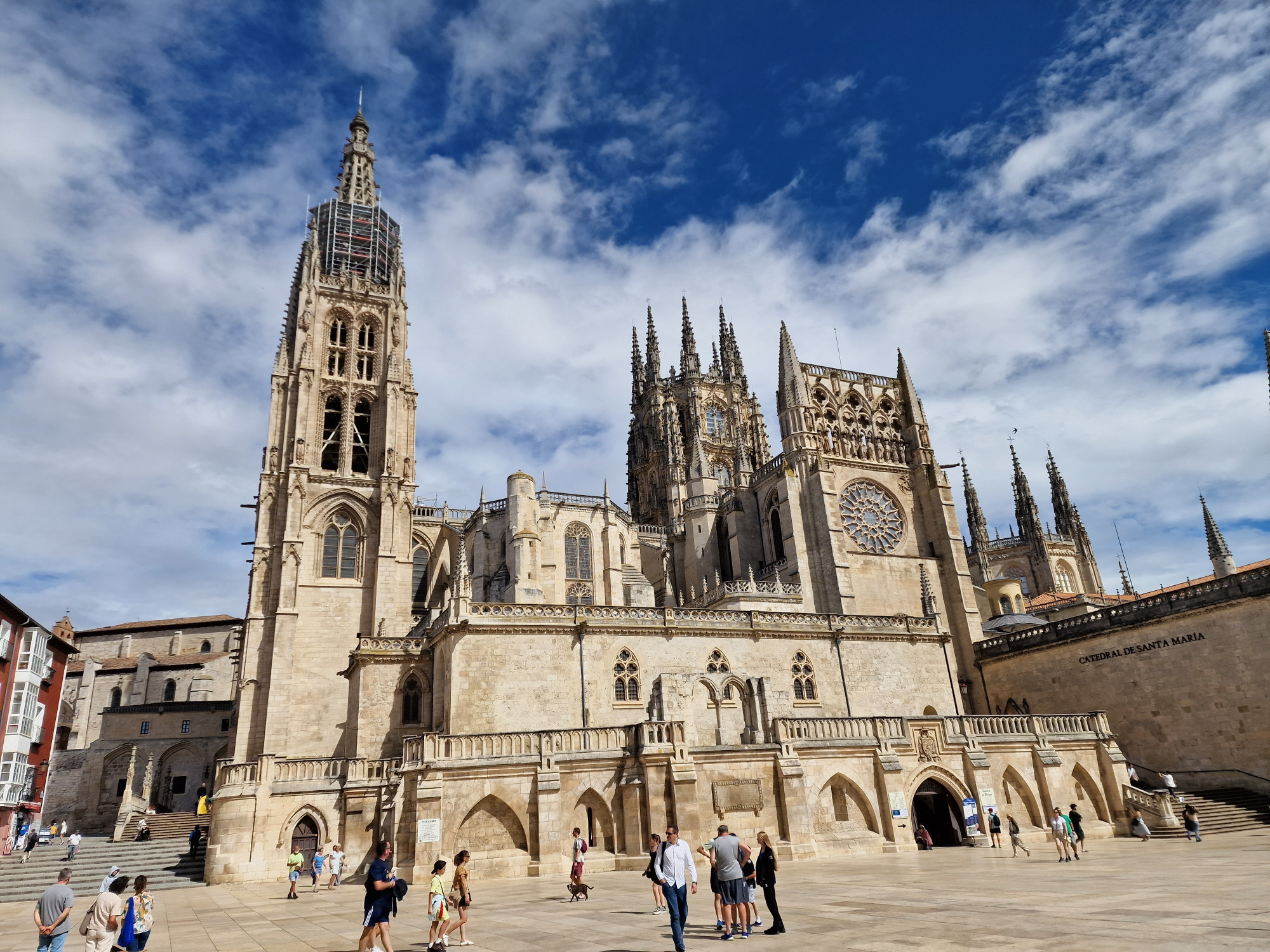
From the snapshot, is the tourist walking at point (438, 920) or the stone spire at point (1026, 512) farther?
the stone spire at point (1026, 512)

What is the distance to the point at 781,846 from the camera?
842 inches

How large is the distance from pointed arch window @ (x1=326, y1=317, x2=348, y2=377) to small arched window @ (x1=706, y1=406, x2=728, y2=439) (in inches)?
1280

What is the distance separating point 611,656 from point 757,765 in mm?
8566

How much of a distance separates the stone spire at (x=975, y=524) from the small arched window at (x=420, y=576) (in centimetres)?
4523

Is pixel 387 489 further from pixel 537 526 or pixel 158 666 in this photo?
pixel 158 666

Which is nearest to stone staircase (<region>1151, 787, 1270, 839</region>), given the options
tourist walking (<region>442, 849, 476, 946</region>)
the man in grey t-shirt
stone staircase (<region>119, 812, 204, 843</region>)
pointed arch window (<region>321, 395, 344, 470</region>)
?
the man in grey t-shirt

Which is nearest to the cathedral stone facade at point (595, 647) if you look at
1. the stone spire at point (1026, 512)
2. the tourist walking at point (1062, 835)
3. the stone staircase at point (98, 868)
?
the stone staircase at point (98, 868)

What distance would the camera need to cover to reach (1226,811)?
25.5 m

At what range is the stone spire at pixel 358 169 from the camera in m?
59.2

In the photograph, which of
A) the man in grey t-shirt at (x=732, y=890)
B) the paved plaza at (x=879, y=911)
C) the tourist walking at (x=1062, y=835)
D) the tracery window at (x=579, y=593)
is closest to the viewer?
the paved plaza at (x=879, y=911)

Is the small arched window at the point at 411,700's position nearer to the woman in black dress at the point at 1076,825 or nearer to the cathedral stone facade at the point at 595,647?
the cathedral stone facade at the point at 595,647

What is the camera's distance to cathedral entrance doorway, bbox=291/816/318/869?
23484mm

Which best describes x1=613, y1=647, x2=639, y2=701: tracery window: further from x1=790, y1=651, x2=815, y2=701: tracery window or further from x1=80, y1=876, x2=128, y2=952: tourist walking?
x1=80, y1=876, x2=128, y2=952: tourist walking

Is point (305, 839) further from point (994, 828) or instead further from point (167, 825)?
point (994, 828)
